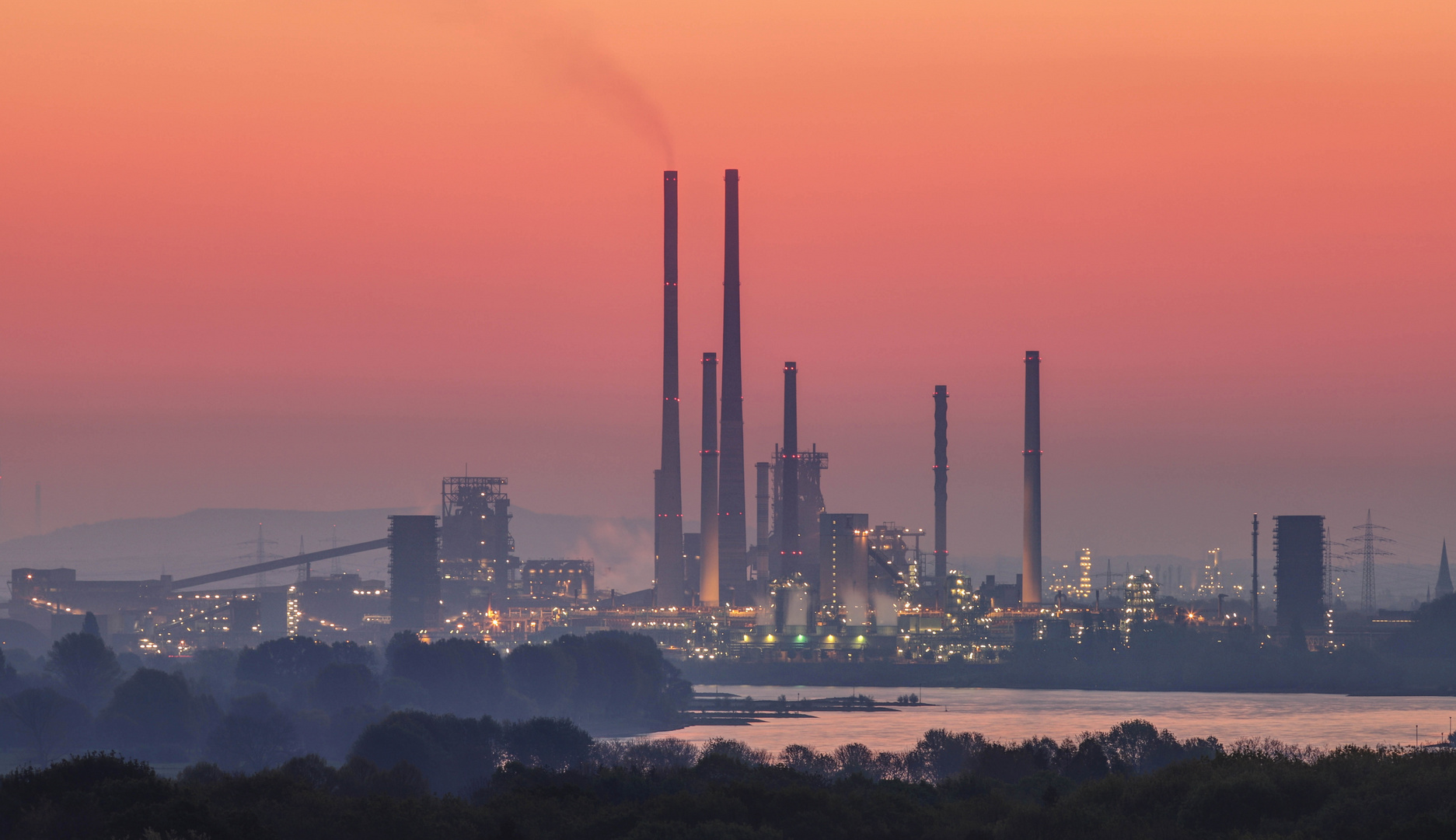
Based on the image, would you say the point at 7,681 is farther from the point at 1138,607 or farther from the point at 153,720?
the point at 1138,607

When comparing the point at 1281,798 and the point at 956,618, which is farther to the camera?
the point at 956,618

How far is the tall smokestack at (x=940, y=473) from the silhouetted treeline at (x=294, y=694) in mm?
37189

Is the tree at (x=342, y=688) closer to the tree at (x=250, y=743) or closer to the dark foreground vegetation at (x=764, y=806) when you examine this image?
the tree at (x=250, y=743)

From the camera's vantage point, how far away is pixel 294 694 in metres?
99.2

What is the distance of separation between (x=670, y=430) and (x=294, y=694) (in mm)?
43708

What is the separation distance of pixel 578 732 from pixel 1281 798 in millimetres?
39831

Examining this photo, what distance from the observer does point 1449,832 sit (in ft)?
106

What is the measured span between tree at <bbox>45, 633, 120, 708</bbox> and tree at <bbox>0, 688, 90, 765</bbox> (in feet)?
49.7

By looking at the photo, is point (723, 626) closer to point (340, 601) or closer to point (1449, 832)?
point (340, 601)

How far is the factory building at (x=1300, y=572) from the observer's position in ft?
465

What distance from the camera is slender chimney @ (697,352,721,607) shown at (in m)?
136

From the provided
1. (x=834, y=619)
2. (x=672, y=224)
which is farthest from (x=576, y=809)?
(x=834, y=619)

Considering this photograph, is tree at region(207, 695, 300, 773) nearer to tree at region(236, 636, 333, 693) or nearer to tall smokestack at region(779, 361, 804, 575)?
tree at region(236, 636, 333, 693)

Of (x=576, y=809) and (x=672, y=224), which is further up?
(x=672, y=224)
